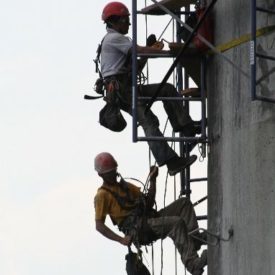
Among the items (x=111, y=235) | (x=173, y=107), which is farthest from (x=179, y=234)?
(x=173, y=107)

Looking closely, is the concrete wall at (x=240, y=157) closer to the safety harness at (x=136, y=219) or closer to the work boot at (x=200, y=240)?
the work boot at (x=200, y=240)

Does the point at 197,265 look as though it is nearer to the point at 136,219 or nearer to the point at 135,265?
the point at 136,219

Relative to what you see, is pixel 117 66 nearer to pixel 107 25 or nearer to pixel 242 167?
pixel 107 25

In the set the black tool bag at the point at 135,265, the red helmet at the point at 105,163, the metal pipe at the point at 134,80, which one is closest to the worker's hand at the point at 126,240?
the black tool bag at the point at 135,265

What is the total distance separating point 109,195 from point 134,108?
1.69 m

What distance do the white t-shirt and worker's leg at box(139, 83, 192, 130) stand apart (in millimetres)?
465

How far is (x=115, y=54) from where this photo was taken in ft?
88.1

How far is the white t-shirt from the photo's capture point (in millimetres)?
26766

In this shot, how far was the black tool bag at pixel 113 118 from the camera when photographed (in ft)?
88.5

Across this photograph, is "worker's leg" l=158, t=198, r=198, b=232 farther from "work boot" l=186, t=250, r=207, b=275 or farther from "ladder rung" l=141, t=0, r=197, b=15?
"ladder rung" l=141, t=0, r=197, b=15

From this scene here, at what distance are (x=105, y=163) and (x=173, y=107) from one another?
1.41m

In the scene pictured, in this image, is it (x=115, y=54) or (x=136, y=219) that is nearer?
(x=115, y=54)

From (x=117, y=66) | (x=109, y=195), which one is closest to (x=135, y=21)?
(x=117, y=66)

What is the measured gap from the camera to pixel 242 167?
25.0m
